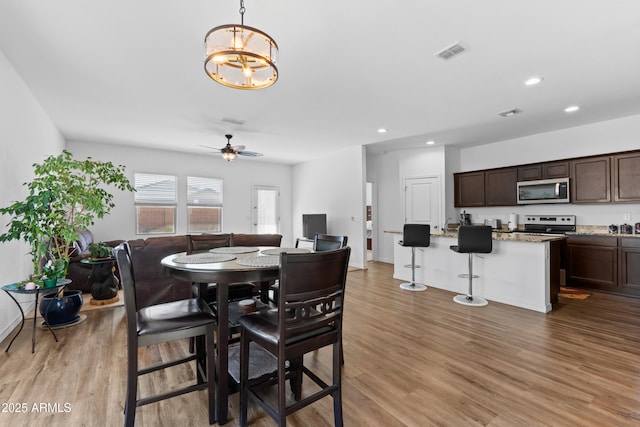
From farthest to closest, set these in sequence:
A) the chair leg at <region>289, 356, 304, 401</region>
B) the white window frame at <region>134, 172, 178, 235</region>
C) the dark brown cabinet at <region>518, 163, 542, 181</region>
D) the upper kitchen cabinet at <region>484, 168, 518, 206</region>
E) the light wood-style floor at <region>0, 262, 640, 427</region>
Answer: the white window frame at <region>134, 172, 178, 235</region> → the upper kitchen cabinet at <region>484, 168, 518, 206</region> → the dark brown cabinet at <region>518, 163, 542, 181</region> → the chair leg at <region>289, 356, 304, 401</region> → the light wood-style floor at <region>0, 262, 640, 427</region>

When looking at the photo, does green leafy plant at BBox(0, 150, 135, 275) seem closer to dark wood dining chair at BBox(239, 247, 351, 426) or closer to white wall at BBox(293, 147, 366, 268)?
dark wood dining chair at BBox(239, 247, 351, 426)

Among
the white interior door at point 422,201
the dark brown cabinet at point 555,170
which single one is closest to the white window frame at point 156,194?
the white interior door at point 422,201

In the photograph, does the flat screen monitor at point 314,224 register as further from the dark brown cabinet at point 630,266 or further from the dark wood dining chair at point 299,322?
the dark wood dining chair at point 299,322

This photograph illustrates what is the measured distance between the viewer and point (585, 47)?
2584mm

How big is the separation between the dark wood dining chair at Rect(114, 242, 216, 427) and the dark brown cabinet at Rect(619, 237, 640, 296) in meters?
5.69

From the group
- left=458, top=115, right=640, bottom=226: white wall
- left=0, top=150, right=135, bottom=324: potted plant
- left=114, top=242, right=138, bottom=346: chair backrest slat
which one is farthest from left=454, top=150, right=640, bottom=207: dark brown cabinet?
left=0, top=150, right=135, bottom=324: potted plant

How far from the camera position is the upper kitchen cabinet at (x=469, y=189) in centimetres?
621

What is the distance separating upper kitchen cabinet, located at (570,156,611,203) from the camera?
4617 millimetres

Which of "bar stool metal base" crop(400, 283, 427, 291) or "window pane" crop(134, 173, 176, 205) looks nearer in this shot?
"bar stool metal base" crop(400, 283, 427, 291)

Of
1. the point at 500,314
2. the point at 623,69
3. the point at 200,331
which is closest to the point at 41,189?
the point at 200,331

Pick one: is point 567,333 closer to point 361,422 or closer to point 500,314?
point 500,314

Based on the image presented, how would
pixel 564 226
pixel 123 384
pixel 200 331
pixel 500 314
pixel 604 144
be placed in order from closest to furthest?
pixel 200 331, pixel 123 384, pixel 500 314, pixel 604 144, pixel 564 226

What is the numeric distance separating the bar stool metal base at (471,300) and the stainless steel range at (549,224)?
2366 millimetres

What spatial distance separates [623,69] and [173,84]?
4837 millimetres
